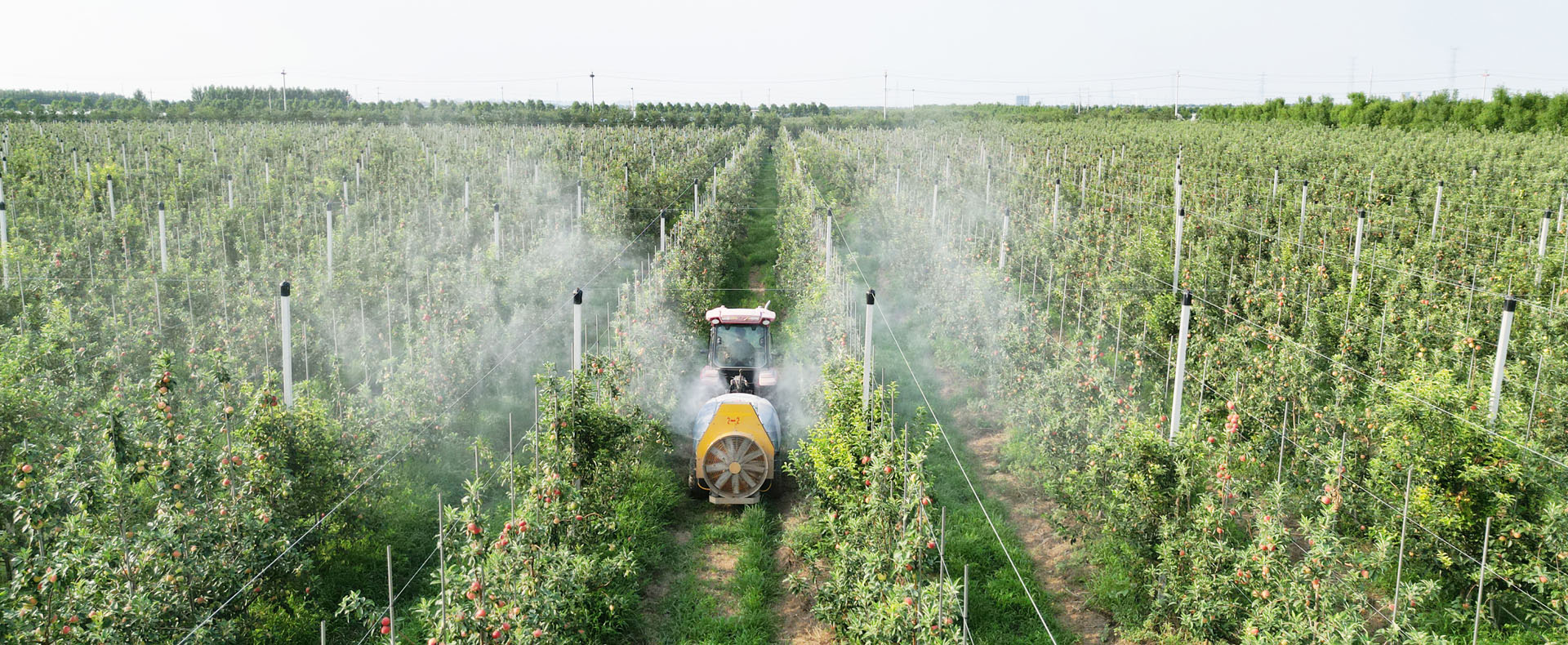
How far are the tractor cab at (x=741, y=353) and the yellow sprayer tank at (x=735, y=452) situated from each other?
1.73 meters

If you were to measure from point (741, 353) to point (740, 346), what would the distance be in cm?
9

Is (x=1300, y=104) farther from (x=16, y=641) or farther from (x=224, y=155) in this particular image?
(x=16, y=641)

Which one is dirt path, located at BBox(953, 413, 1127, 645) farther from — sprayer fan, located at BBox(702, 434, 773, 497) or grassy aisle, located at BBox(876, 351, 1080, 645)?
sprayer fan, located at BBox(702, 434, 773, 497)

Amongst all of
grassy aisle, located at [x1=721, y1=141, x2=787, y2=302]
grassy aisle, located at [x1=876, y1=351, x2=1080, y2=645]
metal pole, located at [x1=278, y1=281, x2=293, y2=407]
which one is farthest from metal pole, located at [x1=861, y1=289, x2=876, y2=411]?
grassy aisle, located at [x1=721, y1=141, x2=787, y2=302]

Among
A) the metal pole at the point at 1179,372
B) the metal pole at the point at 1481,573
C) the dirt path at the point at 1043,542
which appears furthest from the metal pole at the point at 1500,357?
the dirt path at the point at 1043,542

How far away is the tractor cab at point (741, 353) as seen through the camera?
11.8m

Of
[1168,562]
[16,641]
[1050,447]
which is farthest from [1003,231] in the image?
[16,641]

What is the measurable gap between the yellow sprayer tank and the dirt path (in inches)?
106

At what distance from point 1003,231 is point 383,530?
10906 millimetres

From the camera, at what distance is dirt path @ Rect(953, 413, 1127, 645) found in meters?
7.95

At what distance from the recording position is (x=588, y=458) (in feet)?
27.9

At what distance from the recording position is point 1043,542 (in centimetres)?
943

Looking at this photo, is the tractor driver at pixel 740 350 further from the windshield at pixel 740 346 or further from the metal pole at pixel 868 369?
the metal pole at pixel 868 369

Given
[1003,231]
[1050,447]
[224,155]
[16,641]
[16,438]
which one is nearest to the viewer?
[16,641]
